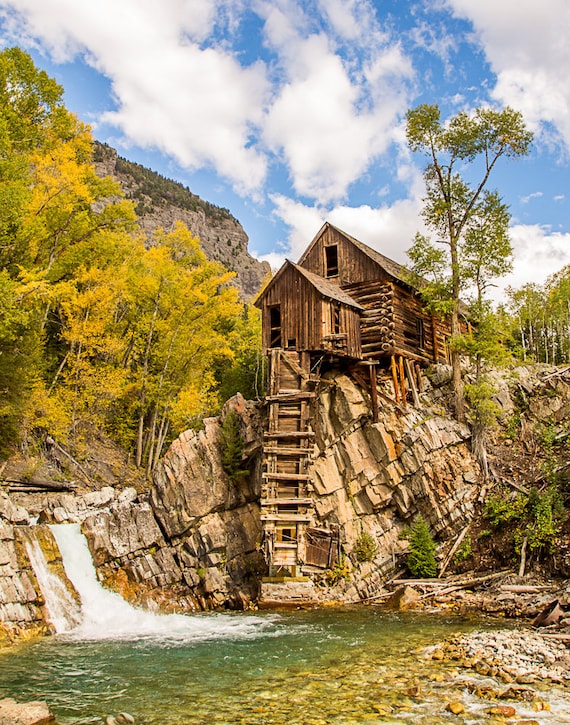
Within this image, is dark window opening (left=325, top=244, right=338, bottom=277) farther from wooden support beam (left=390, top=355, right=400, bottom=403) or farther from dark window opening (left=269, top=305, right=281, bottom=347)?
wooden support beam (left=390, top=355, right=400, bottom=403)

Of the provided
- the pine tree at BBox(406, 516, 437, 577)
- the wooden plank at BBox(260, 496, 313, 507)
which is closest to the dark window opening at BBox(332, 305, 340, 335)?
the wooden plank at BBox(260, 496, 313, 507)

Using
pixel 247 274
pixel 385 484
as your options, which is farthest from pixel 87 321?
pixel 247 274

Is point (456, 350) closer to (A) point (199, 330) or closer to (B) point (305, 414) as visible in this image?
(B) point (305, 414)

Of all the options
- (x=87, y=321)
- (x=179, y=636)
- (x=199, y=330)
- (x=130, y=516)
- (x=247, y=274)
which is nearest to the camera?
(x=179, y=636)

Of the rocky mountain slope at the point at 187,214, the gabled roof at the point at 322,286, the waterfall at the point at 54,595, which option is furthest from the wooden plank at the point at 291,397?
the rocky mountain slope at the point at 187,214

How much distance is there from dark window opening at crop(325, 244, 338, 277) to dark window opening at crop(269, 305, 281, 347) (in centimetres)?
354

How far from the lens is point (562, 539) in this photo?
689 inches

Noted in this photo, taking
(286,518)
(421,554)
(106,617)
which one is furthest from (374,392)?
(106,617)

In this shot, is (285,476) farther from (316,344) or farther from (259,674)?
(259,674)

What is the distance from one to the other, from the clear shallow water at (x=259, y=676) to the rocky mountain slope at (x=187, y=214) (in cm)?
9740

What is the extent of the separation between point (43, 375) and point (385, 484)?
58.7 ft

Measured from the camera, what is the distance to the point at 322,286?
79.5 ft

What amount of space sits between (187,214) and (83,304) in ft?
332

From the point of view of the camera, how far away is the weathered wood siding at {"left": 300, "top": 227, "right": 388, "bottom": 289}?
85.3 feet
